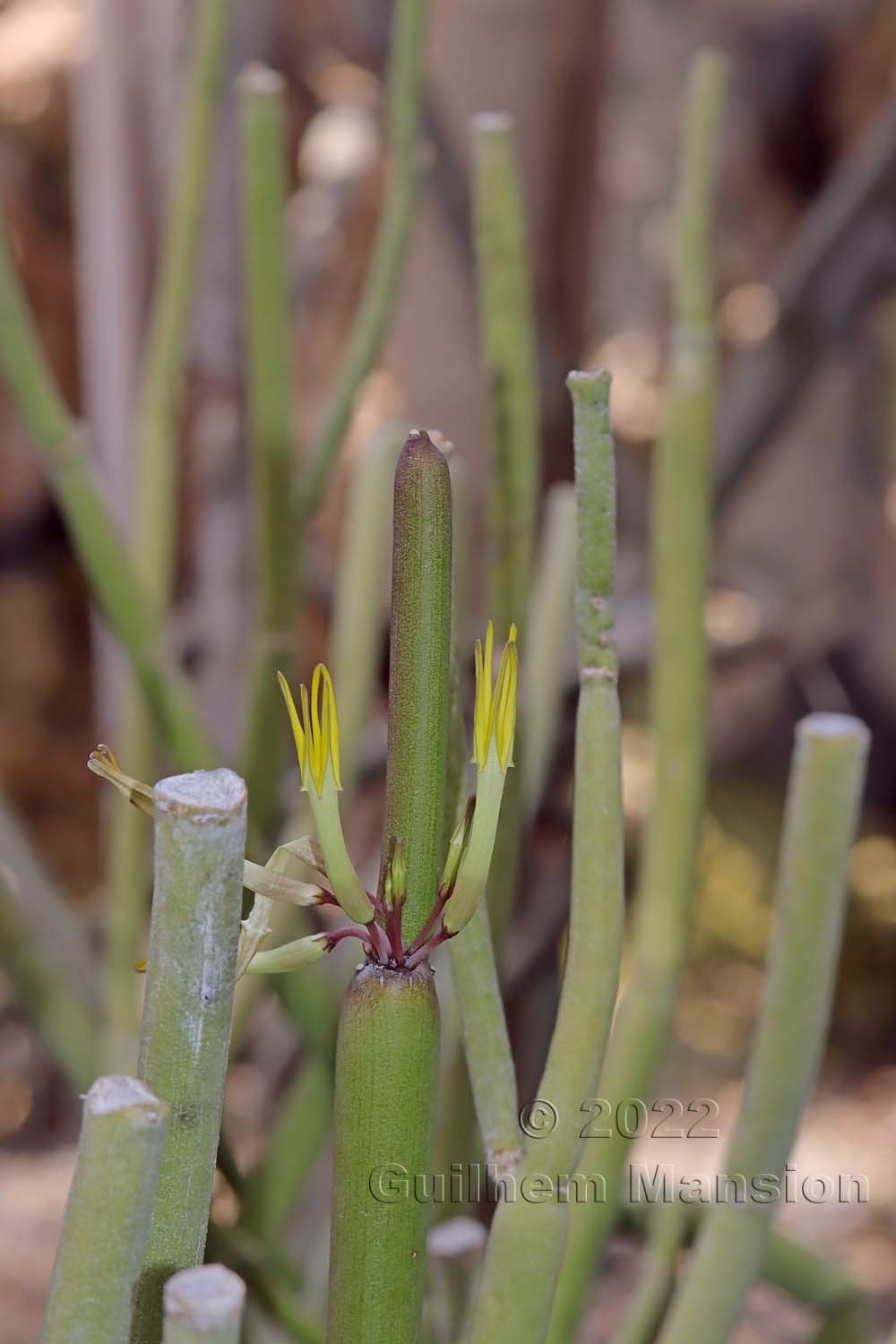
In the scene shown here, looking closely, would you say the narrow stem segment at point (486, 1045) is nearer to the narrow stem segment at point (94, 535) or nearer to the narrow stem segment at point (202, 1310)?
the narrow stem segment at point (202, 1310)

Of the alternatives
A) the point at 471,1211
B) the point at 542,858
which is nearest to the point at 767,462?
the point at 542,858

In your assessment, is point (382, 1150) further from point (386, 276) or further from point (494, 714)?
point (386, 276)

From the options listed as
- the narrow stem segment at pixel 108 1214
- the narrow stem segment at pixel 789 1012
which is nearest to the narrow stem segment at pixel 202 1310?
the narrow stem segment at pixel 108 1214

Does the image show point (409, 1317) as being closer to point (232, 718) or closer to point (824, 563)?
point (232, 718)

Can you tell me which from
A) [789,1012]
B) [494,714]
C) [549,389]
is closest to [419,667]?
[494,714]

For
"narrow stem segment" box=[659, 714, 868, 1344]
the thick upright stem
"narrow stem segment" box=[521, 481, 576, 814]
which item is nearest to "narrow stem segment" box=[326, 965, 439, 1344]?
the thick upright stem

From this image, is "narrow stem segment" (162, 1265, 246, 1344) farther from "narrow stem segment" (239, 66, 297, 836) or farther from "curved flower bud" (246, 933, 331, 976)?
"narrow stem segment" (239, 66, 297, 836)
